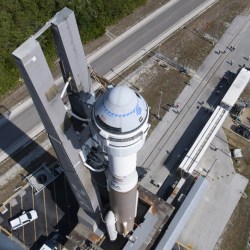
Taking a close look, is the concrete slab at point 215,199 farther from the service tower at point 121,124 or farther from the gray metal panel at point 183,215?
the service tower at point 121,124

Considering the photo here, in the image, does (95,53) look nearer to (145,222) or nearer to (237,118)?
(237,118)

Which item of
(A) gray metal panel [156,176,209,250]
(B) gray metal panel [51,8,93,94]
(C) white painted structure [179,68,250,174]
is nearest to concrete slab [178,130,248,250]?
(C) white painted structure [179,68,250,174]

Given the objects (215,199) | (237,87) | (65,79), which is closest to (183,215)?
(215,199)

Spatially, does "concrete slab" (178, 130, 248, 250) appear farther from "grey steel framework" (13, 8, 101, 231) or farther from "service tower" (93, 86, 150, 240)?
"service tower" (93, 86, 150, 240)

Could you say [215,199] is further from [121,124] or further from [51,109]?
[51,109]

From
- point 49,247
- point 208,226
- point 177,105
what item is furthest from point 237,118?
point 49,247
